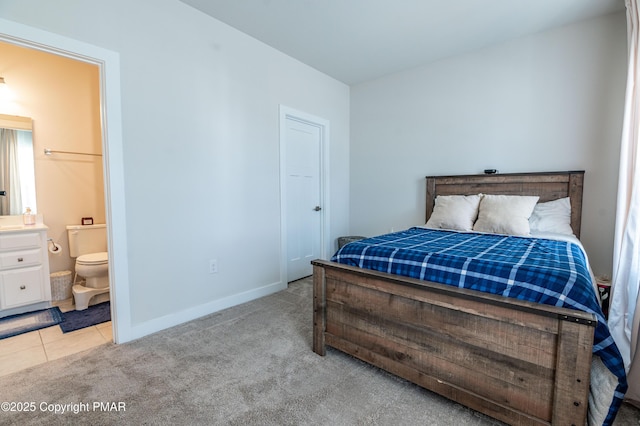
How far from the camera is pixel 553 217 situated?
2580 millimetres

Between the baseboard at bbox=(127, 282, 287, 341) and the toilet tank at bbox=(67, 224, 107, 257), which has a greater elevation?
the toilet tank at bbox=(67, 224, 107, 257)

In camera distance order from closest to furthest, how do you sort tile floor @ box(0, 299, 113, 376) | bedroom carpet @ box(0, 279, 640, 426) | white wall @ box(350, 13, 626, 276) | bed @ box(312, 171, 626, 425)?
1. bed @ box(312, 171, 626, 425)
2. bedroom carpet @ box(0, 279, 640, 426)
3. tile floor @ box(0, 299, 113, 376)
4. white wall @ box(350, 13, 626, 276)

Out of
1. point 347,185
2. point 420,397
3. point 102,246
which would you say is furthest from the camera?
point 347,185

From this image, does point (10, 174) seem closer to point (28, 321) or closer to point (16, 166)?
point (16, 166)

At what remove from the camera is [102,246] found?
10.4ft

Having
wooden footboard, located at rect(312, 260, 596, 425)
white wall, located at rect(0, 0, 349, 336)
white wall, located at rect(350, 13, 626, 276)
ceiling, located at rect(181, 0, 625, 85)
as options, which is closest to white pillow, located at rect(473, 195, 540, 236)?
white wall, located at rect(350, 13, 626, 276)

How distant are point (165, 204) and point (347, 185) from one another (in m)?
2.59

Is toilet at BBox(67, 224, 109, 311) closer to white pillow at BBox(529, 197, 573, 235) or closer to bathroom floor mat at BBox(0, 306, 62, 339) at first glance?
bathroom floor mat at BBox(0, 306, 62, 339)

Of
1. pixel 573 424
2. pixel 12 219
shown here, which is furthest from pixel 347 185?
pixel 12 219

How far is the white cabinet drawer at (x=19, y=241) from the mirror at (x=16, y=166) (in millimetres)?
393

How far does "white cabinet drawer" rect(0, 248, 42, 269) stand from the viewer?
256 centimetres

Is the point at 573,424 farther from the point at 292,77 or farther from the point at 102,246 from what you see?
the point at 102,246

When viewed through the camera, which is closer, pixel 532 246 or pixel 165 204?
pixel 532 246

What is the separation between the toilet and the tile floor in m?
0.43
